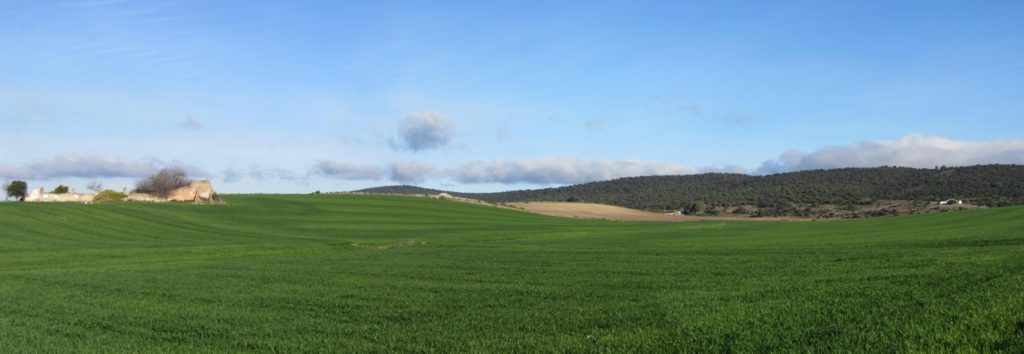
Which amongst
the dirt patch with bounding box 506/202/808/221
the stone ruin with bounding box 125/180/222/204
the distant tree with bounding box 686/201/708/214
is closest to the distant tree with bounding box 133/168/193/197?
the stone ruin with bounding box 125/180/222/204

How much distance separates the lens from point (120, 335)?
13.4 meters

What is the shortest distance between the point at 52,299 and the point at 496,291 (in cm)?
1010

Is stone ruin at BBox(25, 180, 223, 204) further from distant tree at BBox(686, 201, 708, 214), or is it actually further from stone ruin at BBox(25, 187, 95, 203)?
distant tree at BBox(686, 201, 708, 214)

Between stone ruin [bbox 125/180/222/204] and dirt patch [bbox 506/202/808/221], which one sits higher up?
stone ruin [bbox 125/180/222/204]

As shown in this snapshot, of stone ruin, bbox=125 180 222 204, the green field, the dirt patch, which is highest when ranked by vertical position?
stone ruin, bbox=125 180 222 204

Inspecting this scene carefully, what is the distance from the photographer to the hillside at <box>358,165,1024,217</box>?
106m

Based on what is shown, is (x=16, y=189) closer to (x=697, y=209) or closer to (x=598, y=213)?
(x=598, y=213)

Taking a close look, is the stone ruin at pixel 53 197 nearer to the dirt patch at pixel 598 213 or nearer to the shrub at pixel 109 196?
the shrub at pixel 109 196

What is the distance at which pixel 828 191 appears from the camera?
131625 mm

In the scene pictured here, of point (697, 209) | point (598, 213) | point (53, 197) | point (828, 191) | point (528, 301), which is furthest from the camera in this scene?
point (828, 191)

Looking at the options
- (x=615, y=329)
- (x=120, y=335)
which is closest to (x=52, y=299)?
(x=120, y=335)

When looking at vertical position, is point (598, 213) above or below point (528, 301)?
Result: above

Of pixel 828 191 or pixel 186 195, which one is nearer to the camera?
pixel 186 195

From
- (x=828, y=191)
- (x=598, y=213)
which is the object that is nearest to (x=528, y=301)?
(x=598, y=213)
